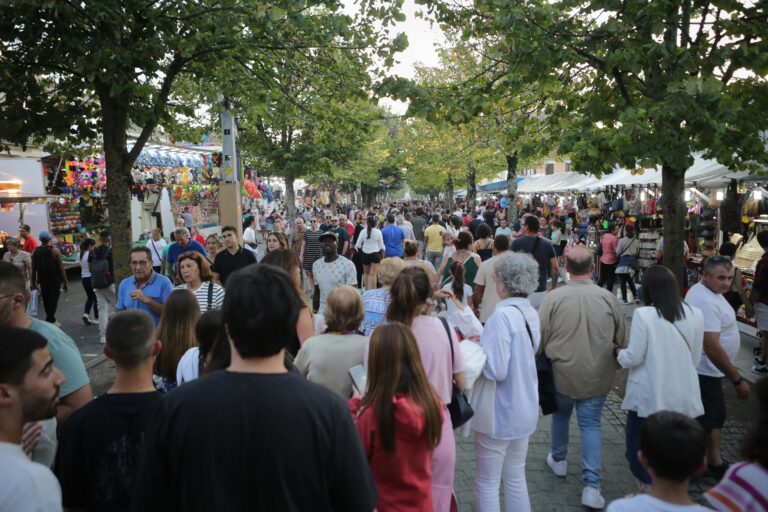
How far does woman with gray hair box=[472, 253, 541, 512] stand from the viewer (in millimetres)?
3557

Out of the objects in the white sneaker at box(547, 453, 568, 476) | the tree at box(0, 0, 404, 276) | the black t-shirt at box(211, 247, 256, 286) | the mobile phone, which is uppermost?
Result: the tree at box(0, 0, 404, 276)

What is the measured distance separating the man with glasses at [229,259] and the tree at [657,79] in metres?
3.59

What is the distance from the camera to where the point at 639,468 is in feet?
12.5

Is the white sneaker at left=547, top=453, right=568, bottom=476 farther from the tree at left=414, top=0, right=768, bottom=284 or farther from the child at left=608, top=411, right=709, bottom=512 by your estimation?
the tree at left=414, top=0, right=768, bottom=284

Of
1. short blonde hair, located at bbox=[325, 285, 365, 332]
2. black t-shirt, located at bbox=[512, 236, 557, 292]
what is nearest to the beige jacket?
short blonde hair, located at bbox=[325, 285, 365, 332]

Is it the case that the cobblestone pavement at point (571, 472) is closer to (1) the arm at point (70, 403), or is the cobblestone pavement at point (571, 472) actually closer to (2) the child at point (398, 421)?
(2) the child at point (398, 421)

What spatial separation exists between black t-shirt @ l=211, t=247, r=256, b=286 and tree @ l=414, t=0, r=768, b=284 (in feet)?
11.8

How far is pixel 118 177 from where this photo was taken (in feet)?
23.1

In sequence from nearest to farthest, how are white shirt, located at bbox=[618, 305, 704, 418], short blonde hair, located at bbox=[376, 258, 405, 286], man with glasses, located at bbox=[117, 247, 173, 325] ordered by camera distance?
white shirt, located at bbox=[618, 305, 704, 418]
short blonde hair, located at bbox=[376, 258, 405, 286]
man with glasses, located at bbox=[117, 247, 173, 325]

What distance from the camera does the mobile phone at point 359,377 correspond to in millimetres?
3020

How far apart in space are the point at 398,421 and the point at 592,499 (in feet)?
7.78

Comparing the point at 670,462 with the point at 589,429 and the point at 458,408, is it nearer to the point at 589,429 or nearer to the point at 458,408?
the point at 458,408

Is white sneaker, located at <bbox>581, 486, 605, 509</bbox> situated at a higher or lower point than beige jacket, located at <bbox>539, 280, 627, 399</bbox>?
lower

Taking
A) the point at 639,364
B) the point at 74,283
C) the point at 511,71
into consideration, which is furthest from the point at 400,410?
the point at 74,283
